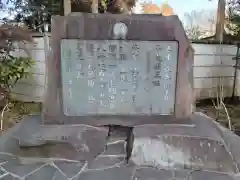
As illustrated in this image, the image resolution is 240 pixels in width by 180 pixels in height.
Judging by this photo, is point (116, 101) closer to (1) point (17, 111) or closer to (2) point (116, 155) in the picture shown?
(2) point (116, 155)

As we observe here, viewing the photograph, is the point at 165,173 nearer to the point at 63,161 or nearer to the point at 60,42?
the point at 63,161

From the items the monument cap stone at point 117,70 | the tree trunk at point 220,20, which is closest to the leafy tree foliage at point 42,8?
the tree trunk at point 220,20

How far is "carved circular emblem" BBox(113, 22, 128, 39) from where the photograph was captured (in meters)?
2.63

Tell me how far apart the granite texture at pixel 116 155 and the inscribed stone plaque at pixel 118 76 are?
23 cm

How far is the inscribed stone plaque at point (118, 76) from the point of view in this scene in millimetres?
2656

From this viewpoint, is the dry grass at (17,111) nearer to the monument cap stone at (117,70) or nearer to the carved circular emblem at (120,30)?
the monument cap stone at (117,70)

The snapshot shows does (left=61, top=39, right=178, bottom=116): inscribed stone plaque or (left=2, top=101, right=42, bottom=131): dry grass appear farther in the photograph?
(left=2, top=101, right=42, bottom=131): dry grass

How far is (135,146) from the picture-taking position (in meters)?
2.39

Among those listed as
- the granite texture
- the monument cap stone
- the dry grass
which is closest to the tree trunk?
the dry grass

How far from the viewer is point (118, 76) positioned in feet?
8.80

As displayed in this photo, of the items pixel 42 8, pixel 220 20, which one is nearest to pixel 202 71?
pixel 220 20

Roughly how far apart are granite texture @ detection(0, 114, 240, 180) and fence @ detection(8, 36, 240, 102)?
142 inches

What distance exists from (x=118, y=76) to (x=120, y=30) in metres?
0.41

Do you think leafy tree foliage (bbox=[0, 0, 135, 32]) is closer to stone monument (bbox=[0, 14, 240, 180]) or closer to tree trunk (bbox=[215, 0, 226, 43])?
tree trunk (bbox=[215, 0, 226, 43])
